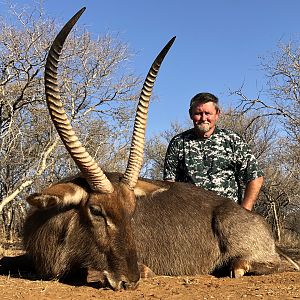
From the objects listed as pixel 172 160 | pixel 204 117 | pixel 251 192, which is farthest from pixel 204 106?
pixel 251 192

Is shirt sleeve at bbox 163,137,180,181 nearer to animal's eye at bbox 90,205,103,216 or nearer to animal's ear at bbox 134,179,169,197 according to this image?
animal's ear at bbox 134,179,169,197

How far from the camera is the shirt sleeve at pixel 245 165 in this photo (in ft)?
23.4

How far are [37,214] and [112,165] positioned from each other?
1676 centimetres

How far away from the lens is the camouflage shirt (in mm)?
7234

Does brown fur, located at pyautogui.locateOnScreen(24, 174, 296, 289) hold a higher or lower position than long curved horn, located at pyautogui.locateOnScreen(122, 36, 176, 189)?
Answer: lower

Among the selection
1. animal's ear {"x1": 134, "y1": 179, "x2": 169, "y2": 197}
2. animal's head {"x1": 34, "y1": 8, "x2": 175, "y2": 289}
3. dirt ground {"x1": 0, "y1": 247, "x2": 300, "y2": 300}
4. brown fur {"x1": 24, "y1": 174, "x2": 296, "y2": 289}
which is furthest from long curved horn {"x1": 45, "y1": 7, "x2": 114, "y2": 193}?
dirt ground {"x1": 0, "y1": 247, "x2": 300, "y2": 300}

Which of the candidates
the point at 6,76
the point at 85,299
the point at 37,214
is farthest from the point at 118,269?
the point at 6,76

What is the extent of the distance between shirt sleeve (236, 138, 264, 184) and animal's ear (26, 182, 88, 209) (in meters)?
3.04

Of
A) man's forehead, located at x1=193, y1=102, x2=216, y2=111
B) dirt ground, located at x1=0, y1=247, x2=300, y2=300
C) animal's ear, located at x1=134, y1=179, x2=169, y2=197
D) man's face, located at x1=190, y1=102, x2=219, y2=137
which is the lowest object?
dirt ground, located at x1=0, y1=247, x2=300, y2=300

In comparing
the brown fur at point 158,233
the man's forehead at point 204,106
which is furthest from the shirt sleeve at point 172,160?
the brown fur at point 158,233

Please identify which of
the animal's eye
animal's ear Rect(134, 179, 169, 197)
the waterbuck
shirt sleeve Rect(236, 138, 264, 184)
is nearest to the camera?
the waterbuck

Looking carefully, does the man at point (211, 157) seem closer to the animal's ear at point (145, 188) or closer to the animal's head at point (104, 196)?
the animal's ear at point (145, 188)

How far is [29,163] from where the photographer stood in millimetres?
17797

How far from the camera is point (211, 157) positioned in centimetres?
729
